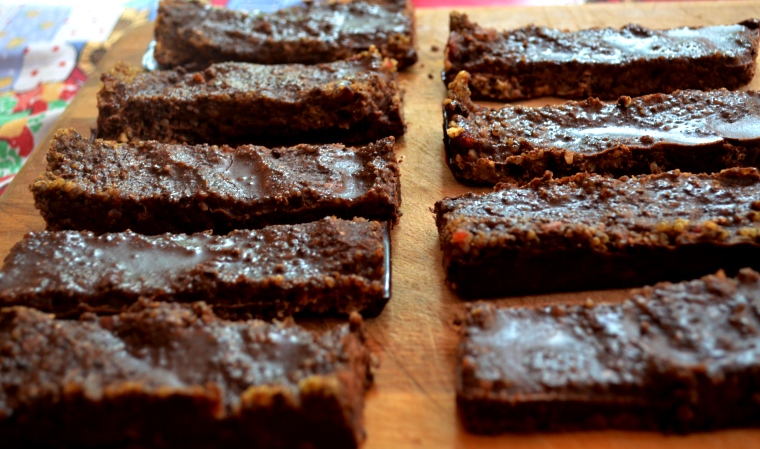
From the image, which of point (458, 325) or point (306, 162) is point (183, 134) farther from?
point (458, 325)

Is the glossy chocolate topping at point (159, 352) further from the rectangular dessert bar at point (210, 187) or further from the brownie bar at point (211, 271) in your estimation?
the rectangular dessert bar at point (210, 187)

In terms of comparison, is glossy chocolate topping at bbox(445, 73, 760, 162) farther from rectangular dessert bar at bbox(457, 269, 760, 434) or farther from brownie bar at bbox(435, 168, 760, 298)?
rectangular dessert bar at bbox(457, 269, 760, 434)

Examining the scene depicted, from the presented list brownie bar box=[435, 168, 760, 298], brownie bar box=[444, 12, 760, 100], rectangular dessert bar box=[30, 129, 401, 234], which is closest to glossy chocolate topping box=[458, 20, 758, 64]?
brownie bar box=[444, 12, 760, 100]

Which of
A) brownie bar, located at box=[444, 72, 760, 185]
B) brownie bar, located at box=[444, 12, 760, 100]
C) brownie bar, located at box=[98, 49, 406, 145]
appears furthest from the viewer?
brownie bar, located at box=[444, 12, 760, 100]

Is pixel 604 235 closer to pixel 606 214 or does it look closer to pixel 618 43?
pixel 606 214

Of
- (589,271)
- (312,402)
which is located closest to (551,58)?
(589,271)
